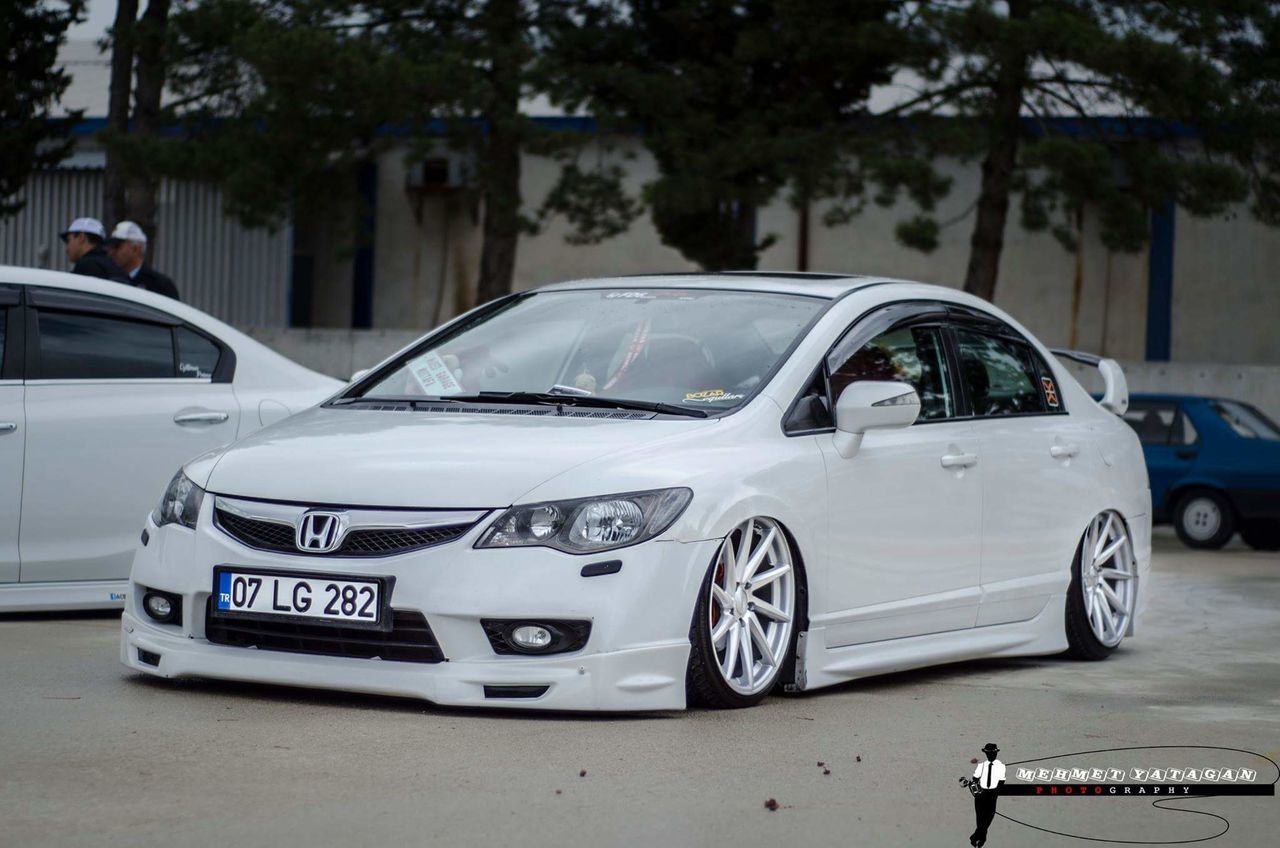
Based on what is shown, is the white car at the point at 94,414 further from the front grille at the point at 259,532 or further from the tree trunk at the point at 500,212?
the tree trunk at the point at 500,212

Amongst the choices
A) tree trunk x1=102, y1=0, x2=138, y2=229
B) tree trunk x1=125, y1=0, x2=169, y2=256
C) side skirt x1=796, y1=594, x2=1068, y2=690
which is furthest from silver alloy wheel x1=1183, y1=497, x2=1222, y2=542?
tree trunk x1=102, y1=0, x2=138, y2=229

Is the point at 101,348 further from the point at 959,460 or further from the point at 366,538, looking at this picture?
the point at 959,460

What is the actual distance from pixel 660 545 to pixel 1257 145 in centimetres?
1842

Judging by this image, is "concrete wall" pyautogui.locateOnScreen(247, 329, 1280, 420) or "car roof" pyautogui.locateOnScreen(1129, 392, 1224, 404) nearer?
"car roof" pyautogui.locateOnScreen(1129, 392, 1224, 404)

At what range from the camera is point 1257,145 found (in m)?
22.5

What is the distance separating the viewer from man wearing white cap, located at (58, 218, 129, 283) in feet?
35.6

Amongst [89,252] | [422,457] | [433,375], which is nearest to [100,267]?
[89,252]

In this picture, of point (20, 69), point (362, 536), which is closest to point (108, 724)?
point (362, 536)

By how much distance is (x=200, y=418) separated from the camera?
8.52 m

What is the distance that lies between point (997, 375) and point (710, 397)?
1795 millimetres

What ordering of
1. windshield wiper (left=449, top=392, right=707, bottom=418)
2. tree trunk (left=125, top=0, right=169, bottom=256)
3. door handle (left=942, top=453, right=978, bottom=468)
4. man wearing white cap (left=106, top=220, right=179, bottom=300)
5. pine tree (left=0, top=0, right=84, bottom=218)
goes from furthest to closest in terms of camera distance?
tree trunk (left=125, top=0, right=169, bottom=256)
pine tree (left=0, top=0, right=84, bottom=218)
man wearing white cap (left=106, top=220, right=179, bottom=300)
door handle (left=942, top=453, right=978, bottom=468)
windshield wiper (left=449, top=392, right=707, bottom=418)

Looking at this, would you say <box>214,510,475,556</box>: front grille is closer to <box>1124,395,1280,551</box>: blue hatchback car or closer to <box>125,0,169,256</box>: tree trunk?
<box>1124,395,1280,551</box>: blue hatchback car

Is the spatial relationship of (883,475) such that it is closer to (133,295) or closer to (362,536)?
(362,536)

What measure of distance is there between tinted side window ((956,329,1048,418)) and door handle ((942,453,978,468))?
30 centimetres
